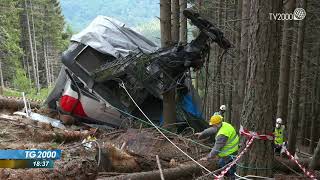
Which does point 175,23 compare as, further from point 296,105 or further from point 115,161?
point 115,161

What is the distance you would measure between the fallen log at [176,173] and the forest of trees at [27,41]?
88.6 feet

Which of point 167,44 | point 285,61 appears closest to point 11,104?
point 167,44

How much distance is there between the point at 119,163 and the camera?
6.65 metres

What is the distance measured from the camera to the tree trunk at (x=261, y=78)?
5.08 metres

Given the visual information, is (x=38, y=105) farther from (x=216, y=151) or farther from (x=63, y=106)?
(x=216, y=151)

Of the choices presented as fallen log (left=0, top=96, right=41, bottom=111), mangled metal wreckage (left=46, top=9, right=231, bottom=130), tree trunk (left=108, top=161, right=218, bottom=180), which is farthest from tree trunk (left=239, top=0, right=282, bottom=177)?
fallen log (left=0, top=96, right=41, bottom=111)

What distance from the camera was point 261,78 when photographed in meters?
Answer: 5.16

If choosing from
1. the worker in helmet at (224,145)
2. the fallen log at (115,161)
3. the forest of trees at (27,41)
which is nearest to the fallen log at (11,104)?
the fallen log at (115,161)

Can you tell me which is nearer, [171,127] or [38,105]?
[171,127]

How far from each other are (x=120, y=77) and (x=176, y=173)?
12.5 feet

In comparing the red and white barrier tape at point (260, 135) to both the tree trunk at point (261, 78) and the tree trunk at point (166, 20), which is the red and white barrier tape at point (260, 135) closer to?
the tree trunk at point (261, 78)

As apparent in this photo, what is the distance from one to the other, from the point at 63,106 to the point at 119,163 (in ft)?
16.7

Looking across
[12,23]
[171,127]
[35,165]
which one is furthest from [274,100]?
[12,23]
